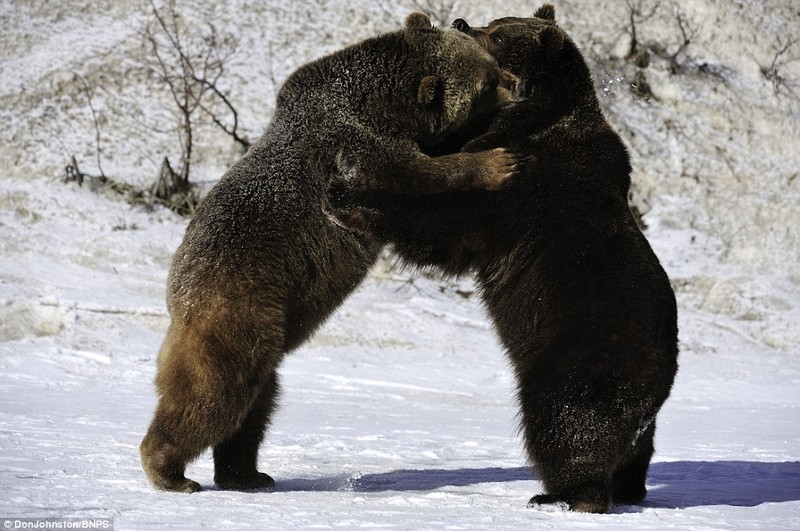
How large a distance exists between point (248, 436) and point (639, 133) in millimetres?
14859

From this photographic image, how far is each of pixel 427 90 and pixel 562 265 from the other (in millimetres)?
1218

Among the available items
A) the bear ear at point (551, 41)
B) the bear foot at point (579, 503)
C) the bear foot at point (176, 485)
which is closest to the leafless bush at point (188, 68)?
the bear ear at point (551, 41)

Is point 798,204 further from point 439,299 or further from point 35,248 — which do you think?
point 35,248

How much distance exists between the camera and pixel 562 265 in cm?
472

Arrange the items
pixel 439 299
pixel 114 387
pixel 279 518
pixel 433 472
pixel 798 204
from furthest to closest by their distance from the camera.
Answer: pixel 798 204 → pixel 439 299 → pixel 114 387 → pixel 433 472 → pixel 279 518

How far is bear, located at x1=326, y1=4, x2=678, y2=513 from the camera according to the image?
14.7 ft

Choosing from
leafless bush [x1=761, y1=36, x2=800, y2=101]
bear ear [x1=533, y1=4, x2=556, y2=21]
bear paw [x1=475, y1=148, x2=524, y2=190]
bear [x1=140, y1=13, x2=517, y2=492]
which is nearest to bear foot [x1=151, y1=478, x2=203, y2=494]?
bear [x1=140, y1=13, x2=517, y2=492]

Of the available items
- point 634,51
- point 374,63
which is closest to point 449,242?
point 374,63

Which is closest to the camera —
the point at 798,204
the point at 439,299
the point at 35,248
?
the point at 35,248

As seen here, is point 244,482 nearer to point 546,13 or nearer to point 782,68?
point 546,13

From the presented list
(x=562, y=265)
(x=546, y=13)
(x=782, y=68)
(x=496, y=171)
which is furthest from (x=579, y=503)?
(x=782, y=68)

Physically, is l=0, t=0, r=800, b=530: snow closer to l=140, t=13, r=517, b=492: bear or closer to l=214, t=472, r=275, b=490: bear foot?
Result: l=214, t=472, r=275, b=490: bear foot

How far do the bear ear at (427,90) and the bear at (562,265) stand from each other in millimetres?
344

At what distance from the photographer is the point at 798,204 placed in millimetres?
17797
